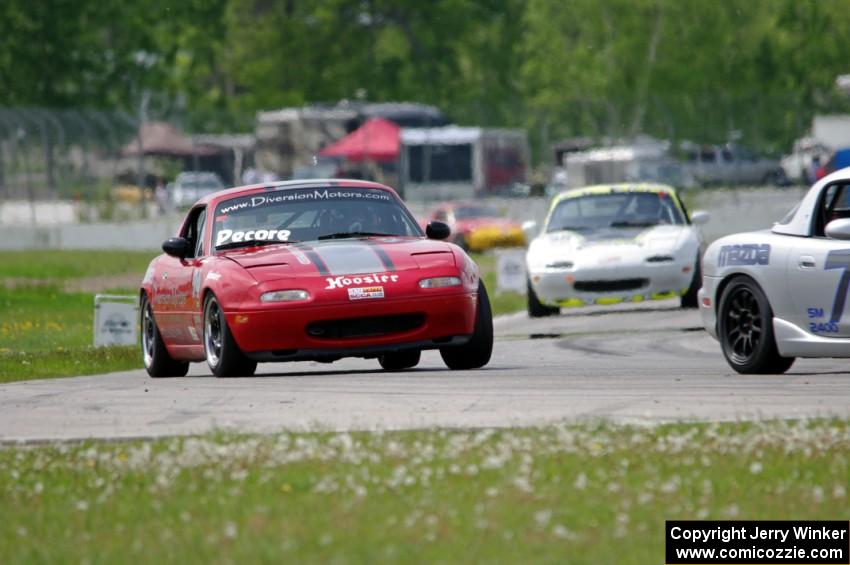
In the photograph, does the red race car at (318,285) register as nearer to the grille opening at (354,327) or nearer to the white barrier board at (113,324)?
the grille opening at (354,327)

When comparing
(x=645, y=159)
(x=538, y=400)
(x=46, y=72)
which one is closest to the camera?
(x=538, y=400)

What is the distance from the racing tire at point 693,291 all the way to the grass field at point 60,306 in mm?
3562

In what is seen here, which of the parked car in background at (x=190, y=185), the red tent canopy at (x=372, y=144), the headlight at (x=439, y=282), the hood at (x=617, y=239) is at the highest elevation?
the headlight at (x=439, y=282)

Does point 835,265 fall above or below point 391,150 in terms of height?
above

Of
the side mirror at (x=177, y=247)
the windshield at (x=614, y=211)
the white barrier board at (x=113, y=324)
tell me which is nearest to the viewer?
the side mirror at (x=177, y=247)

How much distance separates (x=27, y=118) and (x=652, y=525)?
38.8m

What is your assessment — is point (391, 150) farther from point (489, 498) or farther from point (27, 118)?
point (489, 498)

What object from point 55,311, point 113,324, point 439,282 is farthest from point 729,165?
point 439,282

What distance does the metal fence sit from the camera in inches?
1729

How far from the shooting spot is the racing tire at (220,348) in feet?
42.2

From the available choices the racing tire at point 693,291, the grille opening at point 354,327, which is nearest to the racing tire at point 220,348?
the grille opening at point 354,327

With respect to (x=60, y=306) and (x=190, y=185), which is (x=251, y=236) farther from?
(x=190, y=185)

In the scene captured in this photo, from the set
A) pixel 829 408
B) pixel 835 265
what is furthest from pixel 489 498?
pixel 835 265

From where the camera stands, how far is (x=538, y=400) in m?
10.3
